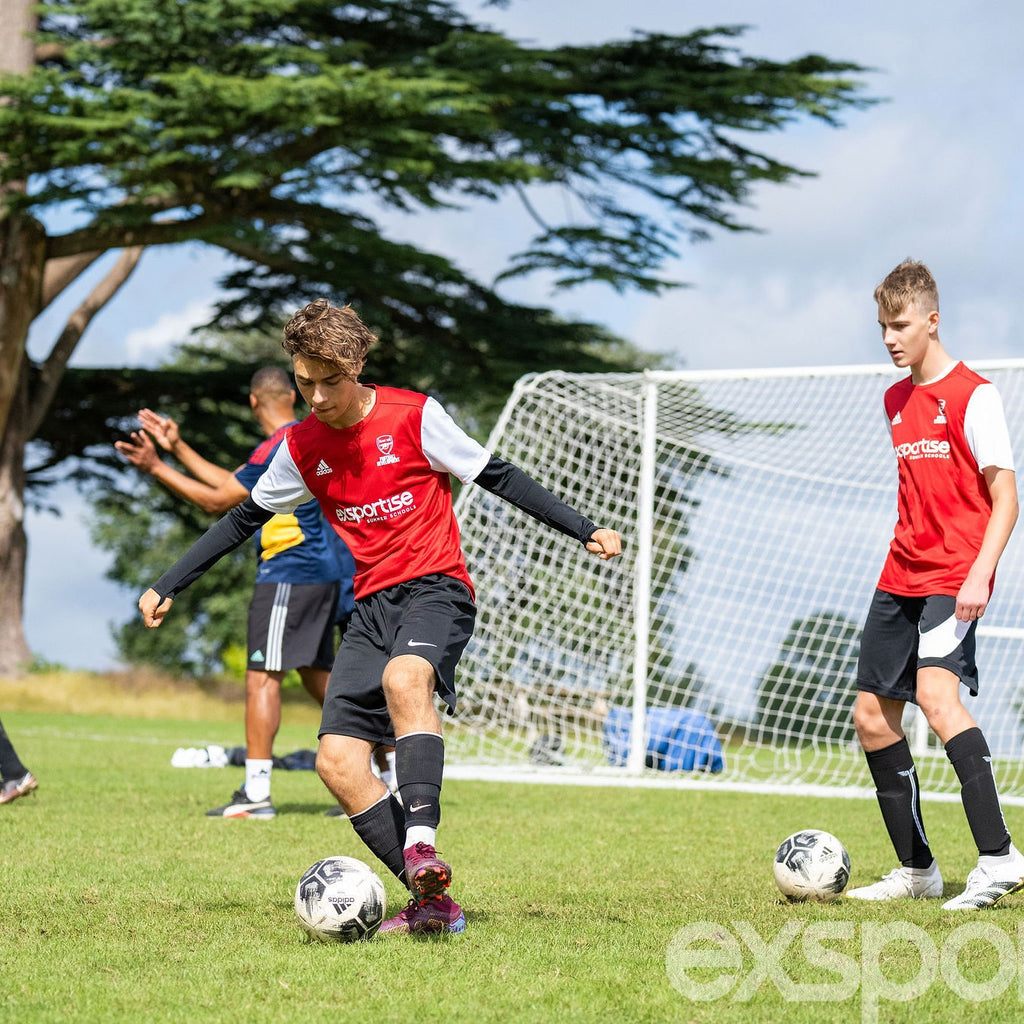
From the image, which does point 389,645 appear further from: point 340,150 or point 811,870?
point 340,150

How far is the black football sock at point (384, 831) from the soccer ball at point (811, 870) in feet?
5.00

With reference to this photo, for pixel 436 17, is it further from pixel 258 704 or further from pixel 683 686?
pixel 258 704

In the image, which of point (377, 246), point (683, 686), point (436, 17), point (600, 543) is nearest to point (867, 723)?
point (600, 543)

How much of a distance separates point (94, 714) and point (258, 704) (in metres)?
14.0

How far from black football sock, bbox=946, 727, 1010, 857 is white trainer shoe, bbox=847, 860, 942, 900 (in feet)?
1.07

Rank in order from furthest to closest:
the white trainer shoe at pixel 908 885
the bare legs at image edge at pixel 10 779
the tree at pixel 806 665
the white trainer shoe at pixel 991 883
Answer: the tree at pixel 806 665 < the bare legs at image edge at pixel 10 779 < the white trainer shoe at pixel 908 885 < the white trainer shoe at pixel 991 883

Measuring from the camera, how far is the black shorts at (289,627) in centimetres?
754

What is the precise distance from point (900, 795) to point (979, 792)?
16.0 inches

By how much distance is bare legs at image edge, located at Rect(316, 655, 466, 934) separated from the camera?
3992 millimetres

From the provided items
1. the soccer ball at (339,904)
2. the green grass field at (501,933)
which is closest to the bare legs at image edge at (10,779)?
the green grass field at (501,933)

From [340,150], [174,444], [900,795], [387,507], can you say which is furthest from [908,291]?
[340,150]

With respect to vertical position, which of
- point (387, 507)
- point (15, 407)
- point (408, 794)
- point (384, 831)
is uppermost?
point (15, 407)

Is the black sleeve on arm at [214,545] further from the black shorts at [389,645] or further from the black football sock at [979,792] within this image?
the black football sock at [979,792]

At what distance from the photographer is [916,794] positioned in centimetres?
530
